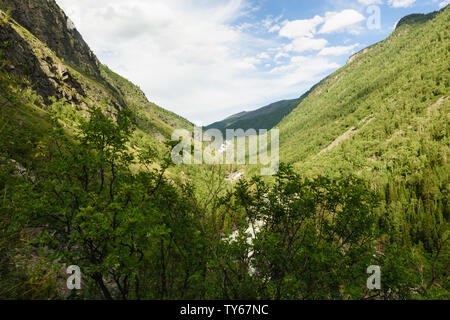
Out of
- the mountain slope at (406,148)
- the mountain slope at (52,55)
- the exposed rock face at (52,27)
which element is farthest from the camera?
the exposed rock face at (52,27)

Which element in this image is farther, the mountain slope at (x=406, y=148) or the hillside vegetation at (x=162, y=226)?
the mountain slope at (x=406, y=148)

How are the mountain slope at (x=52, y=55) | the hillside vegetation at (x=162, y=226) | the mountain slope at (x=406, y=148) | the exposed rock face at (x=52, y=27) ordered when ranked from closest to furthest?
the hillside vegetation at (x=162, y=226) → the mountain slope at (x=406, y=148) → the mountain slope at (x=52, y=55) → the exposed rock face at (x=52, y=27)

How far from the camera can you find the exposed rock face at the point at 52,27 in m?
113

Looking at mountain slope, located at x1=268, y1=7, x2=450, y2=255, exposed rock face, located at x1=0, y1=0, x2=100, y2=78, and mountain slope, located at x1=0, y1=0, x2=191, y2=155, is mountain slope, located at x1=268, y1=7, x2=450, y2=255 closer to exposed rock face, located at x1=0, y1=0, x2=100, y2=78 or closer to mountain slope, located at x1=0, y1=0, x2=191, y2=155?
mountain slope, located at x1=0, y1=0, x2=191, y2=155

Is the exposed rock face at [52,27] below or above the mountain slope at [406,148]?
above

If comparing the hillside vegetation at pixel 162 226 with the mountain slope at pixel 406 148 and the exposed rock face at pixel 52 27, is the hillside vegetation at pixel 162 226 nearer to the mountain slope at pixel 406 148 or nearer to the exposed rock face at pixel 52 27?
the mountain slope at pixel 406 148

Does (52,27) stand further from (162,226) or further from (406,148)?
(406,148)

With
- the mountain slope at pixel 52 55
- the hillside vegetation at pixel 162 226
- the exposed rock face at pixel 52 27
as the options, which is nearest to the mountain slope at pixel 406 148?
the hillside vegetation at pixel 162 226

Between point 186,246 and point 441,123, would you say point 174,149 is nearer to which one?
point 186,246

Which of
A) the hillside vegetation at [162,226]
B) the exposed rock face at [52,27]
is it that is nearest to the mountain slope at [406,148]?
the hillside vegetation at [162,226]

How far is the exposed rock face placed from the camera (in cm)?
11283

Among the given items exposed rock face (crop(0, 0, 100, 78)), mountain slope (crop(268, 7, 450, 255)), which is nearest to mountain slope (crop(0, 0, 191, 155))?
exposed rock face (crop(0, 0, 100, 78))

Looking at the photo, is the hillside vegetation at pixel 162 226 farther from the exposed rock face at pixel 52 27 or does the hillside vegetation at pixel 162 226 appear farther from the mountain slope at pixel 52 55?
the exposed rock face at pixel 52 27
